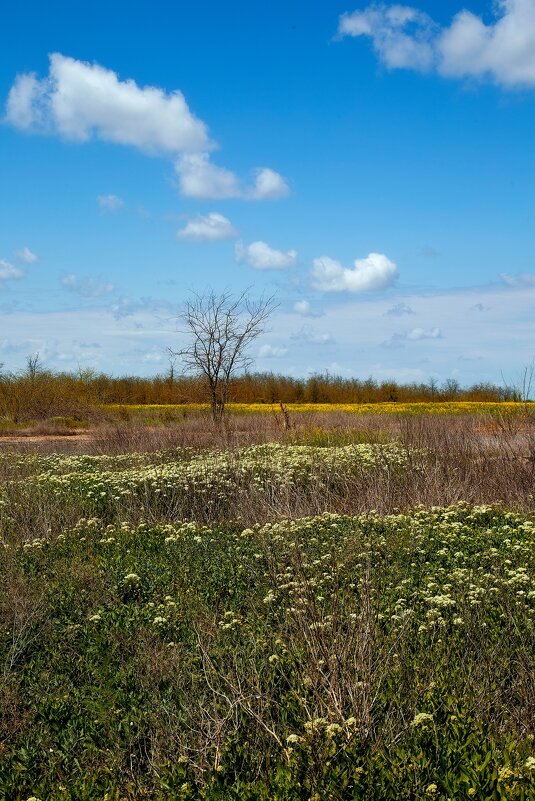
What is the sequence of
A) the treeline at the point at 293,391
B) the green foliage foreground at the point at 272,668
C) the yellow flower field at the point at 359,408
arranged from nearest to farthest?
1. the green foliage foreground at the point at 272,668
2. the yellow flower field at the point at 359,408
3. the treeline at the point at 293,391

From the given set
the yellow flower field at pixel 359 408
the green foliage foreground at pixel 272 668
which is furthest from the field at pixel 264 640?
the yellow flower field at pixel 359 408

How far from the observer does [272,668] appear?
16.7 ft

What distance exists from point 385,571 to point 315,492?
156 inches

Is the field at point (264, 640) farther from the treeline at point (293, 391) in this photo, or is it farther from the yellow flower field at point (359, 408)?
the treeline at point (293, 391)

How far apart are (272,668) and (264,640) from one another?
0.30m

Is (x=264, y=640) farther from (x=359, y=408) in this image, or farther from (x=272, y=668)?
(x=359, y=408)

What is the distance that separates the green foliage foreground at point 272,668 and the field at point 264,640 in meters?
0.02

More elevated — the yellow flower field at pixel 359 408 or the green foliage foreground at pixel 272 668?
the yellow flower field at pixel 359 408

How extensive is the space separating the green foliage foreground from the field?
20mm

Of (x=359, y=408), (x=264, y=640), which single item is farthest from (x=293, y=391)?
(x=264, y=640)

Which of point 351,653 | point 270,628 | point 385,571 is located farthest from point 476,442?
point 351,653

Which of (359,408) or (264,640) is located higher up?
(359,408)

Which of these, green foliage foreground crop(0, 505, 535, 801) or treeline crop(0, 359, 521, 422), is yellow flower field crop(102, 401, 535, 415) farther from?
green foliage foreground crop(0, 505, 535, 801)

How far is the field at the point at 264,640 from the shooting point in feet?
12.5
